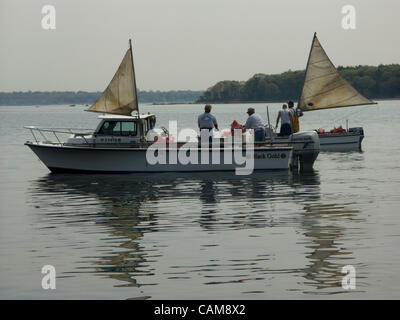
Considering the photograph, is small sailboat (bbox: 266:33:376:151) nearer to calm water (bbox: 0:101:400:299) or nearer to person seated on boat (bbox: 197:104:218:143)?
calm water (bbox: 0:101:400:299)

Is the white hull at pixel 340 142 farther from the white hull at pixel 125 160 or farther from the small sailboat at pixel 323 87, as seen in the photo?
the white hull at pixel 125 160

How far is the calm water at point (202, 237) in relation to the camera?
11.7 m

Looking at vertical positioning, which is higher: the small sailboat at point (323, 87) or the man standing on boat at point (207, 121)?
the small sailboat at point (323, 87)

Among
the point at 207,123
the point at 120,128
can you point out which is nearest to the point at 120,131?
the point at 120,128

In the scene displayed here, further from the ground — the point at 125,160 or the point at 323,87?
the point at 323,87

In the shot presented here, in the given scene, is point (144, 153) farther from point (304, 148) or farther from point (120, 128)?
point (304, 148)

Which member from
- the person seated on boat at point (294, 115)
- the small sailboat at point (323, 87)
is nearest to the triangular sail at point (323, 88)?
the small sailboat at point (323, 87)

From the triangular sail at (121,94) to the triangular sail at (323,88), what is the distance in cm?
1191

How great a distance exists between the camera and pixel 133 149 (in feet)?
91.9

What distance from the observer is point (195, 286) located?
11.6m

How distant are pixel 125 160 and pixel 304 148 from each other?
7436mm

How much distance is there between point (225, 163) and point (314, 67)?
1226 cm

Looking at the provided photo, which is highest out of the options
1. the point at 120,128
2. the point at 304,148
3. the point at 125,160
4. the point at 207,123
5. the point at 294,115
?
the point at 294,115

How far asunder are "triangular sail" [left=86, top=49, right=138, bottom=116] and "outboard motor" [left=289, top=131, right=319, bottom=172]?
265 inches
